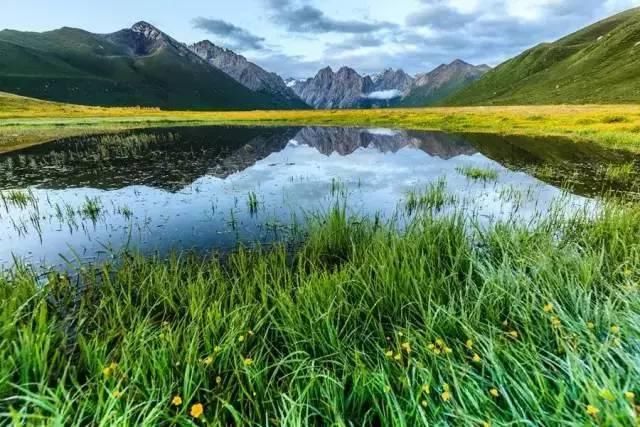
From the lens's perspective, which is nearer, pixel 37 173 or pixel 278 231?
pixel 278 231

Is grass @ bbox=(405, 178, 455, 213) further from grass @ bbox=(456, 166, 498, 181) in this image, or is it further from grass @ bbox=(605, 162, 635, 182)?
grass @ bbox=(605, 162, 635, 182)

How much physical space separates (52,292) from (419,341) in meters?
7.89

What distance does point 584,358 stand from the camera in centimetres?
438

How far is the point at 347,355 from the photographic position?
4.94 meters

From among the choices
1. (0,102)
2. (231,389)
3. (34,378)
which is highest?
(0,102)

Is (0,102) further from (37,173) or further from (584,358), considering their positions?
(584,358)

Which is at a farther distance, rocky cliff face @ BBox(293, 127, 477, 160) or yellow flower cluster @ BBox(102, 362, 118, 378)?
rocky cliff face @ BBox(293, 127, 477, 160)

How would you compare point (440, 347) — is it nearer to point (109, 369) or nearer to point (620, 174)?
point (109, 369)

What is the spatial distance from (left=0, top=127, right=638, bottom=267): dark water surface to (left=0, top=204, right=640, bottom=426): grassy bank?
3.94m

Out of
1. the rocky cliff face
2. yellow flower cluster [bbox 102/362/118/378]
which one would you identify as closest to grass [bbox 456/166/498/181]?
the rocky cliff face

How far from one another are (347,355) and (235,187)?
55.3 ft

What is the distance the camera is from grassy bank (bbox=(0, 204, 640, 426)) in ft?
12.0

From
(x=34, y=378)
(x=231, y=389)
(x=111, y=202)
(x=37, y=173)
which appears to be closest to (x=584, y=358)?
(x=231, y=389)

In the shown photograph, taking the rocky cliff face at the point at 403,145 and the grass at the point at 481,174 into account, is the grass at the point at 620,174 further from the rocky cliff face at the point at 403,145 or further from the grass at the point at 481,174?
the rocky cliff face at the point at 403,145
